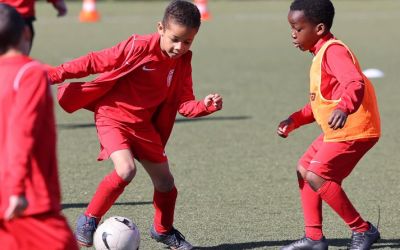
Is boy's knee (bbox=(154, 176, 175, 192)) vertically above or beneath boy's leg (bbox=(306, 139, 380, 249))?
beneath

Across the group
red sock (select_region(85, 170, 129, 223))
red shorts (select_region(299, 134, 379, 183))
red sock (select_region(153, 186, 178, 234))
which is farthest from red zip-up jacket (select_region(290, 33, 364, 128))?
red sock (select_region(85, 170, 129, 223))

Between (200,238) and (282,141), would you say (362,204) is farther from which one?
(282,141)

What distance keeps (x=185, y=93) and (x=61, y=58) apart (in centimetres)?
1113

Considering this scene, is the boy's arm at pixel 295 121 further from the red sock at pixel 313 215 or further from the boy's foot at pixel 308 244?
the boy's foot at pixel 308 244

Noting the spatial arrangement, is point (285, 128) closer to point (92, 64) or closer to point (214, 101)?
point (214, 101)

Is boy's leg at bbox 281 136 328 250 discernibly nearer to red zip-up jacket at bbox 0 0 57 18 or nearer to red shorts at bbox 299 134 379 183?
red shorts at bbox 299 134 379 183

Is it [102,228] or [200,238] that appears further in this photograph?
[200,238]

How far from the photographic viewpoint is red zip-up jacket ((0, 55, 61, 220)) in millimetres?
3830

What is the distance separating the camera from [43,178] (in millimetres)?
3996

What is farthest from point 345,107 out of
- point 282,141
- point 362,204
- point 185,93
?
point 282,141

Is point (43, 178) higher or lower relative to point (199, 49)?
higher

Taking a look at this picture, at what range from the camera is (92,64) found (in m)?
5.62

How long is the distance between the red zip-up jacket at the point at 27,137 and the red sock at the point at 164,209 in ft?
6.42

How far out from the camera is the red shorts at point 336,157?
5594 millimetres
